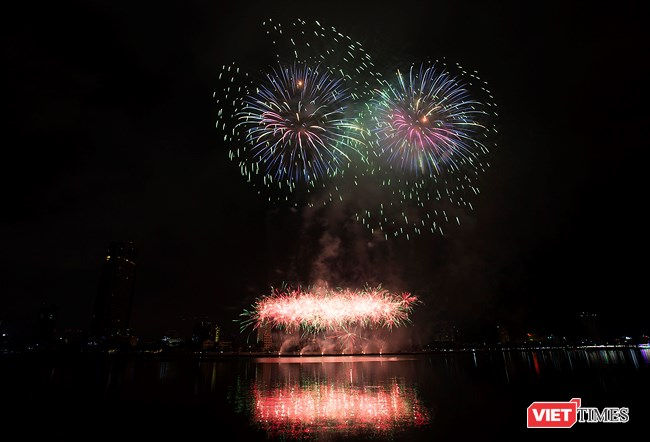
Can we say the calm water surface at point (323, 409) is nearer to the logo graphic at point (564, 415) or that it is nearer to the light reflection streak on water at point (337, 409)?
the light reflection streak on water at point (337, 409)

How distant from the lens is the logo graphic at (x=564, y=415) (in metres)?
14.5

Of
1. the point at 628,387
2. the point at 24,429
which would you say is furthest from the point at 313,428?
the point at 628,387

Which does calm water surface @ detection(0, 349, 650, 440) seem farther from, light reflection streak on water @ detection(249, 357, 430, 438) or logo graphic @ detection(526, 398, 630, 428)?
logo graphic @ detection(526, 398, 630, 428)

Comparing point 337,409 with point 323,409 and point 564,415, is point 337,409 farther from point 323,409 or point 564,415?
point 564,415

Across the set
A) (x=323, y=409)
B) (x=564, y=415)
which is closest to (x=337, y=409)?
(x=323, y=409)

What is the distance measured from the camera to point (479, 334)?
18825cm

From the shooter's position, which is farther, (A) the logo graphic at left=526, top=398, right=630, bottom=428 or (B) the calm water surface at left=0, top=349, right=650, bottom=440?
(A) the logo graphic at left=526, top=398, right=630, bottom=428

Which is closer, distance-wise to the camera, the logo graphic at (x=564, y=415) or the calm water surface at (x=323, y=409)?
the calm water surface at (x=323, y=409)

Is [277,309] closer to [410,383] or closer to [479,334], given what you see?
[410,383]

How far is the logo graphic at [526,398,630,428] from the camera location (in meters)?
14.5

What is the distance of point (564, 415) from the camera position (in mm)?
15000

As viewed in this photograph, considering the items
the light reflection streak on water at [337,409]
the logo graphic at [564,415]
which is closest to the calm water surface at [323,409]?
the light reflection streak on water at [337,409]

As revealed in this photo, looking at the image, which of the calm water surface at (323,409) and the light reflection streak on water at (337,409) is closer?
the calm water surface at (323,409)

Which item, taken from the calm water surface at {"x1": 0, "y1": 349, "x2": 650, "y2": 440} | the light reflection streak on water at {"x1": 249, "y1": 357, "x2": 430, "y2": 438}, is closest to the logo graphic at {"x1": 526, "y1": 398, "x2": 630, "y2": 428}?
the calm water surface at {"x1": 0, "y1": 349, "x2": 650, "y2": 440}
